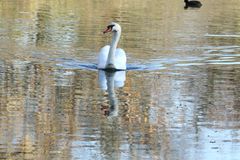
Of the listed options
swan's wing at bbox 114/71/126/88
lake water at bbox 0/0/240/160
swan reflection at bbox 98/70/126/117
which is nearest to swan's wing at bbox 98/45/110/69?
swan reflection at bbox 98/70/126/117

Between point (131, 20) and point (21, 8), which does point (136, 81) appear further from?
point (21, 8)

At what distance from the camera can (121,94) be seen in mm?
15203

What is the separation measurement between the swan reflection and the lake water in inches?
0.7

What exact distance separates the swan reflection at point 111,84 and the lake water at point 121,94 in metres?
0.02

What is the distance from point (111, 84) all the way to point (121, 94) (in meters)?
1.37

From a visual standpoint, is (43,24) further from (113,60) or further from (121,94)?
(121,94)

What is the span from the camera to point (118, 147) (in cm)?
1039

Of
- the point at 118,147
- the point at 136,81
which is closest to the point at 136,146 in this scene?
the point at 118,147

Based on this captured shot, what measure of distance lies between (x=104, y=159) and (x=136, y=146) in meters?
0.92

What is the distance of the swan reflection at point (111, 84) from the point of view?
1339 cm

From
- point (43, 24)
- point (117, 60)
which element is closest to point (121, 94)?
point (117, 60)

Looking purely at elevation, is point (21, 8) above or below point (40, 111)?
above

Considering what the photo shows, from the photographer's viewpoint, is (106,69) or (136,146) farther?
(106,69)

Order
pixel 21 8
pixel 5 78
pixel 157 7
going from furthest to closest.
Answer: pixel 157 7 < pixel 21 8 < pixel 5 78
